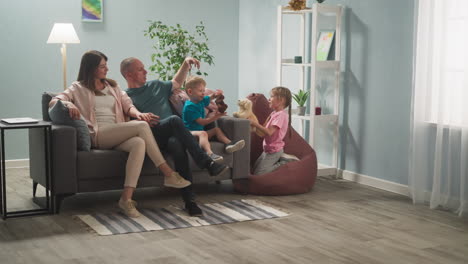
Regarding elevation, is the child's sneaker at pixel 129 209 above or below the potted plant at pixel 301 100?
below

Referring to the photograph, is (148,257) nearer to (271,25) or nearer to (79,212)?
(79,212)

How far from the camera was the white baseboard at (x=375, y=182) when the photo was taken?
5.07 meters

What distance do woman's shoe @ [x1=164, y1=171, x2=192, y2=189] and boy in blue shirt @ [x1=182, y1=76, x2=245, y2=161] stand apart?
0.35 m

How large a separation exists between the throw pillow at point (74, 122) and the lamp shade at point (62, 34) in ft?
4.90

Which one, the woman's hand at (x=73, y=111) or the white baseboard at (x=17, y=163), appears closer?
the woman's hand at (x=73, y=111)

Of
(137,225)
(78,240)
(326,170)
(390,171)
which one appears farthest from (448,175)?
(78,240)

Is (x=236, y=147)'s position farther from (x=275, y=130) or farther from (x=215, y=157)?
(x=275, y=130)

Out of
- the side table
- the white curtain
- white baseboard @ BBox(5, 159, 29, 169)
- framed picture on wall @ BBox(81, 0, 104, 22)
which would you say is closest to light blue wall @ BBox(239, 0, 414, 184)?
the white curtain

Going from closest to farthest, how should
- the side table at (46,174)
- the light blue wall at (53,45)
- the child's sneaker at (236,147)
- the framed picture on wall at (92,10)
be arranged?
the side table at (46,174), the child's sneaker at (236,147), the light blue wall at (53,45), the framed picture on wall at (92,10)

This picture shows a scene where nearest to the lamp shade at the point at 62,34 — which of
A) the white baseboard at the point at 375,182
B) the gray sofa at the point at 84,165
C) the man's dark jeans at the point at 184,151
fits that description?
the gray sofa at the point at 84,165

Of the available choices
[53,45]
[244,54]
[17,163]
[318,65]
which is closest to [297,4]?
[318,65]

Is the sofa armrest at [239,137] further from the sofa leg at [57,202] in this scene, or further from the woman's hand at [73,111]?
the sofa leg at [57,202]

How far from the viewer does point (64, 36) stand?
227 inches

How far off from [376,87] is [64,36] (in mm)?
2667
